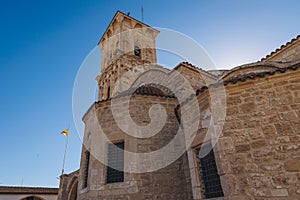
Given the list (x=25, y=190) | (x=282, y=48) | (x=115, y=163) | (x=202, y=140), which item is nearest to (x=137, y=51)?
(x=282, y=48)

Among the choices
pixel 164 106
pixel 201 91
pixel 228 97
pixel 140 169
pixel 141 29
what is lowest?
pixel 140 169

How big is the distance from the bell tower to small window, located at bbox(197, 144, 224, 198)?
27.3 feet

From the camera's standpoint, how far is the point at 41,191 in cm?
1555

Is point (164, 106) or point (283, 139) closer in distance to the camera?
point (283, 139)

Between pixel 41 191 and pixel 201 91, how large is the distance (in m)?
16.0

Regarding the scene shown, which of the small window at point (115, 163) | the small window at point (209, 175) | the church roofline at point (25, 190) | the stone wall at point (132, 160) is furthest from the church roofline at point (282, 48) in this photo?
the church roofline at point (25, 190)

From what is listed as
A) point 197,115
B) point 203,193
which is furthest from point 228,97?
point 203,193

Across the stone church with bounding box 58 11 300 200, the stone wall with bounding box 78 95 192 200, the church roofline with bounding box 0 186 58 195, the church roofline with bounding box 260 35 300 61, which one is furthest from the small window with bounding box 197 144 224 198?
the church roofline with bounding box 0 186 58 195

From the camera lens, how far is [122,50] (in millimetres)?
14531

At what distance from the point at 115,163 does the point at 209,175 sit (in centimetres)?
266

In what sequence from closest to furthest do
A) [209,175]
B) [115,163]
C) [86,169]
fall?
[209,175] → [115,163] → [86,169]

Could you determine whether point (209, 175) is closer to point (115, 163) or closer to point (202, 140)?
point (202, 140)

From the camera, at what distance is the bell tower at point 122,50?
13641 millimetres

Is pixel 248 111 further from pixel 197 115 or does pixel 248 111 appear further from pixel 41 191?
pixel 41 191
